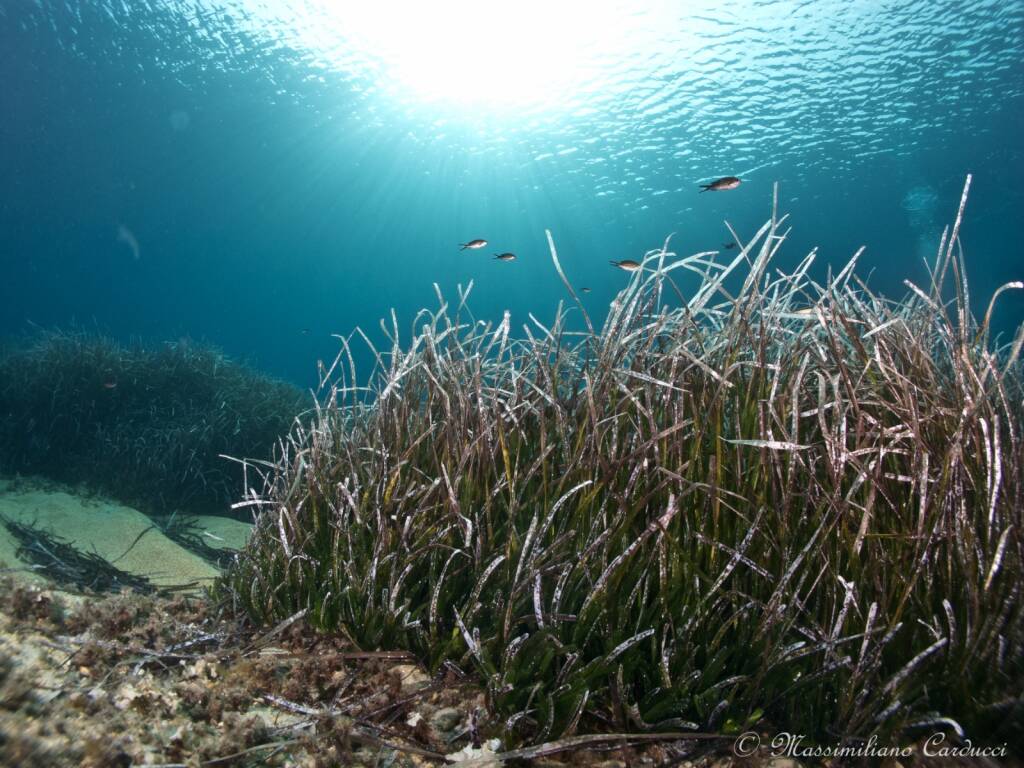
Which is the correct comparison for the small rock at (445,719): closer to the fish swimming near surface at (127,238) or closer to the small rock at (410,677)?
the small rock at (410,677)

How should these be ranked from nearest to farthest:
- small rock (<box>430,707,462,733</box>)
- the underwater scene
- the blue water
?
the underwater scene, small rock (<box>430,707,462,733</box>), the blue water

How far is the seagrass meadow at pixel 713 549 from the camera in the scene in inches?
63.3

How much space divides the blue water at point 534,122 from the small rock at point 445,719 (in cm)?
1020

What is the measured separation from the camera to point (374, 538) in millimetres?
2324

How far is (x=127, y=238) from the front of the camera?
65.6 metres

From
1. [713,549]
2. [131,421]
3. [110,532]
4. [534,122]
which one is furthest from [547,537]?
[534,122]

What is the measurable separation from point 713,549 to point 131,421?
27.6 feet

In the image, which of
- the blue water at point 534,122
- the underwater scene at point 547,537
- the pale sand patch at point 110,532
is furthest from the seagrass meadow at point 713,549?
the blue water at point 534,122

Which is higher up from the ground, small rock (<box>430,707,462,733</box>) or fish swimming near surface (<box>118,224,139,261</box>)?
fish swimming near surface (<box>118,224,139,261</box>)

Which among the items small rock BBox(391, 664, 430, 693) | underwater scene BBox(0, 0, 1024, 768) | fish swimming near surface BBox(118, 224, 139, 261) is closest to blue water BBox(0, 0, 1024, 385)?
fish swimming near surface BBox(118, 224, 139, 261)

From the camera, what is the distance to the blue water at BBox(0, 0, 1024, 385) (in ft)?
76.3

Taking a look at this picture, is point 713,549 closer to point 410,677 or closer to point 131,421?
point 410,677

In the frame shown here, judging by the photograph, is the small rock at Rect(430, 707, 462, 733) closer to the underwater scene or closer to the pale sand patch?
the underwater scene

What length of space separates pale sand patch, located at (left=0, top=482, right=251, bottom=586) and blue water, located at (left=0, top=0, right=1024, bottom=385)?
4175 millimetres
